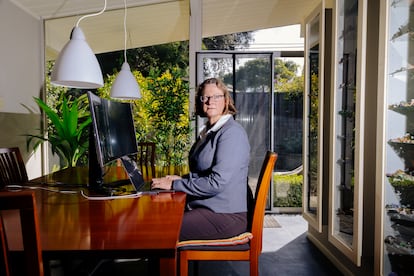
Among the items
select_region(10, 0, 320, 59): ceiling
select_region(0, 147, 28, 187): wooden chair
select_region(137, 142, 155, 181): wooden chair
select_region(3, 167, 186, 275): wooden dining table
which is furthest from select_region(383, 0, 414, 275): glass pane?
select_region(10, 0, 320, 59): ceiling

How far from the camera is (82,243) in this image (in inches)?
40.6

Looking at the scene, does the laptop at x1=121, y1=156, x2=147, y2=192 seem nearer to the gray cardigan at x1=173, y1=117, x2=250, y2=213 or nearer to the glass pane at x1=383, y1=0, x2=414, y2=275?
the gray cardigan at x1=173, y1=117, x2=250, y2=213

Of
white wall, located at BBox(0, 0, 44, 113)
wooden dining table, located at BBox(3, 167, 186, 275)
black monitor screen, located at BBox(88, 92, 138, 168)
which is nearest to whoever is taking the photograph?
wooden dining table, located at BBox(3, 167, 186, 275)

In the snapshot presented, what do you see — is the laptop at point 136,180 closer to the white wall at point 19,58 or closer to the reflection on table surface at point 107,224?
the reflection on table surface at point 107,224

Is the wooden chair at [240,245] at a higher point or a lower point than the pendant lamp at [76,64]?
lower

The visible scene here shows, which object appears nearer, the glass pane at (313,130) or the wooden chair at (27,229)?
the wooden chair at (27,229)

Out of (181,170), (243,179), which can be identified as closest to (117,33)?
(181,170)

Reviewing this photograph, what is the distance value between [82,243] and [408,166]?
2.02m

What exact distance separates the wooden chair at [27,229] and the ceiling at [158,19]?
409 cm

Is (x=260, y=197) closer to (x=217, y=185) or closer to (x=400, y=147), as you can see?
(x=217, y=185)

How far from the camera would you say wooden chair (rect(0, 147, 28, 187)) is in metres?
2.47

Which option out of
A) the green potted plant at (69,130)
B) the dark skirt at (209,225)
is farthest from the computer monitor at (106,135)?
the green potted plant at (69,130)

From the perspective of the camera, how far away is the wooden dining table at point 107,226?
3.25 feet

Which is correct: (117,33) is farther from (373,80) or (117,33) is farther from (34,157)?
(373,80)
